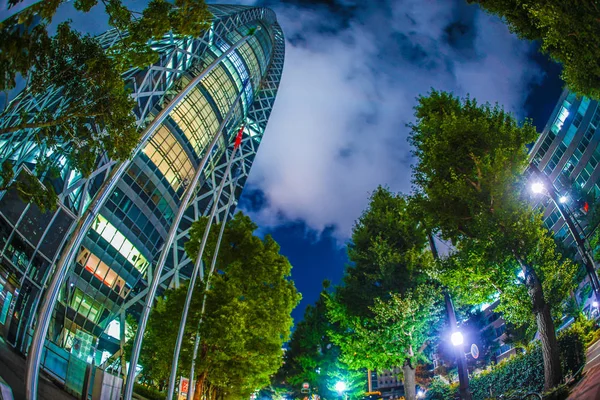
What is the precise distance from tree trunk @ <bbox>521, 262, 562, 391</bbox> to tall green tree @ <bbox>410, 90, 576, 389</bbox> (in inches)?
1.2

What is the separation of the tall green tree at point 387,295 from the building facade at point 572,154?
22.6 meters

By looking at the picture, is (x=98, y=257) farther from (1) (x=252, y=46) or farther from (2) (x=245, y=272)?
(1) (x=252, y=46)

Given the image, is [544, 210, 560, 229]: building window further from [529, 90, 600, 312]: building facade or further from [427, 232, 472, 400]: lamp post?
[427, 232, 472, 400]: lamp post

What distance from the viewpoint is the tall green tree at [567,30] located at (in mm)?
8172

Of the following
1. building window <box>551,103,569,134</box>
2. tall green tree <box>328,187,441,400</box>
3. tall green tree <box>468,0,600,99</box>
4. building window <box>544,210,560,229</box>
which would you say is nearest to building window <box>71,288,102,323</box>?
tall green tree <box>328,187,441,400</box>

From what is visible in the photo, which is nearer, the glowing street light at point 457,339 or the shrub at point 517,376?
the glowing street light at point 457,339

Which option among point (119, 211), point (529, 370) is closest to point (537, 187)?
point (529, 370)

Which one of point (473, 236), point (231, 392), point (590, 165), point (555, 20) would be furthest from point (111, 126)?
point (590, 165)

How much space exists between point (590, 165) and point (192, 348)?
48.7 meters

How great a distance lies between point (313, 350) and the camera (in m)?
33.4

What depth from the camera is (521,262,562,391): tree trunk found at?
10.9 meters

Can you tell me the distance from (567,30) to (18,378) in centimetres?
1707

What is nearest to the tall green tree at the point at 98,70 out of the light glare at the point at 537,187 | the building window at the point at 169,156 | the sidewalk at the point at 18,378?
the sidewalk at the point at 18,378

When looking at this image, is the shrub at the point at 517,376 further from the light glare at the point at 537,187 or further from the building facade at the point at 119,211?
the building facade at the point at 119,211
